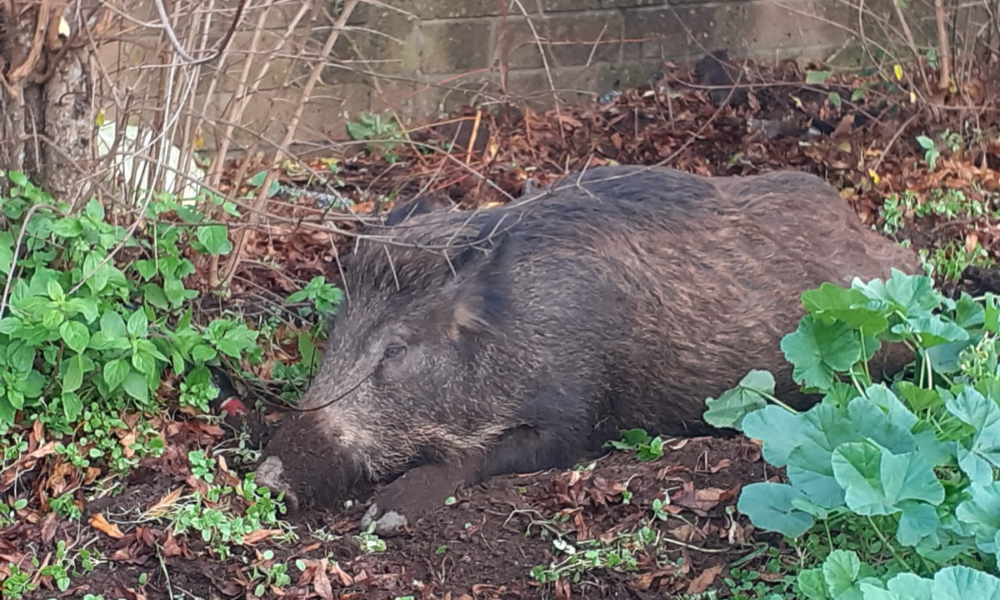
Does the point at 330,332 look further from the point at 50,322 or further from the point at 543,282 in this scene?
the point at 50,322

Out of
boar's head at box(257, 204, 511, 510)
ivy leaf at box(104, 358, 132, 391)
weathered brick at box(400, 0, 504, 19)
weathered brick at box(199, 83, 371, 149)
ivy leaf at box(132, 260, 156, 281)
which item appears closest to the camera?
ivy leaf at box(104, 358, 132, 391)

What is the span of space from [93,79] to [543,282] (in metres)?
1.69

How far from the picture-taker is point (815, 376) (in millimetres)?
3117

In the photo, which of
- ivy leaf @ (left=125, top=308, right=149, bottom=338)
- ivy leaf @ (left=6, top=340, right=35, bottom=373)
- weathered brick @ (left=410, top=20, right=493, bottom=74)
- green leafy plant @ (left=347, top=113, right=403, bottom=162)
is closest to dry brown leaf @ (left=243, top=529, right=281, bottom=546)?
ivy leaf @ (left=125, top=308, right=149, bottom=338)

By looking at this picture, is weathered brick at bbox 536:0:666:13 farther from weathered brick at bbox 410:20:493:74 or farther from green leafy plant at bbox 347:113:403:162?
green leafy plant at bbox 347:113:403:162

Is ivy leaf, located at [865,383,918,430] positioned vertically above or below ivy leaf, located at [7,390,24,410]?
above

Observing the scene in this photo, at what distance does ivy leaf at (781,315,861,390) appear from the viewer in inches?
122

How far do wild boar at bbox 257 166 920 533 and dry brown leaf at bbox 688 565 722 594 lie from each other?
3.43 ft

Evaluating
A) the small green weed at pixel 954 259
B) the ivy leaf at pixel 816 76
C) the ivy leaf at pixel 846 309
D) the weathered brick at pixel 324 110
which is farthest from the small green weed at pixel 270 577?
the ivy leaf at pixel 816 76

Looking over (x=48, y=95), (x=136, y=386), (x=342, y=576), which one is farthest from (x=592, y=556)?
(x=48, y=95)

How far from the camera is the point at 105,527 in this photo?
352 cm

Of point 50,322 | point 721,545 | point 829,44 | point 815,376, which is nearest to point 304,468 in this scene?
point 50,322

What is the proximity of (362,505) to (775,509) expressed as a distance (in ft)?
5.29

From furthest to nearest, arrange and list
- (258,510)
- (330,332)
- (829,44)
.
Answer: (829,44) → (330,332) → (258,510)
